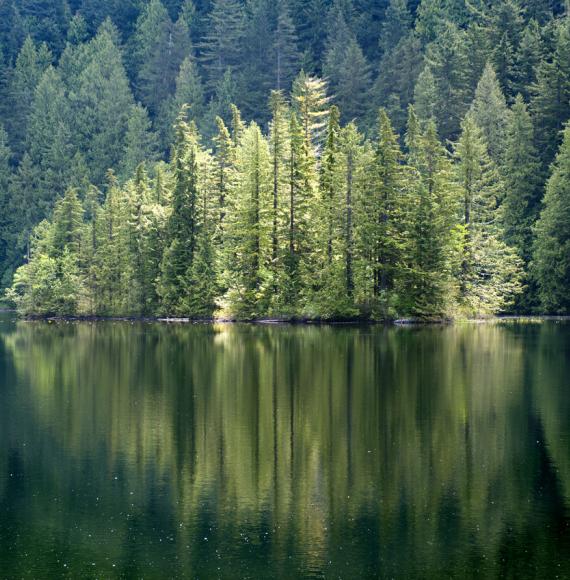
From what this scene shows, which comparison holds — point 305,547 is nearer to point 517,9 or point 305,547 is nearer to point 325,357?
point 325,357

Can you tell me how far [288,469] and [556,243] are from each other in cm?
5494

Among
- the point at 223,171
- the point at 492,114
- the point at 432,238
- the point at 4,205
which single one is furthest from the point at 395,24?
the point at 432,238

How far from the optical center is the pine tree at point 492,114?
290ft

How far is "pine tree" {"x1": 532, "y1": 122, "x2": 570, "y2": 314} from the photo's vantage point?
7362cm

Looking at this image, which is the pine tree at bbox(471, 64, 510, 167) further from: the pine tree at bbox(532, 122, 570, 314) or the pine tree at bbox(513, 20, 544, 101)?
the pine tree at bbox(532, 122, 570, 314)

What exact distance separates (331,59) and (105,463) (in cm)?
11962

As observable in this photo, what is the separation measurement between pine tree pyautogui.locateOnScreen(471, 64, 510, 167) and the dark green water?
158ft

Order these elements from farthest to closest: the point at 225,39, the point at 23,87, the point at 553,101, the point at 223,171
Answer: the point at 225,39 < the point at 23,87 < the point at 553,101 < the point at 223,171

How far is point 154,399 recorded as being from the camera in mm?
32312

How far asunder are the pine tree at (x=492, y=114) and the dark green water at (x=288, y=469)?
48.3 meters

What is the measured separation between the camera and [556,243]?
73750 millimetres

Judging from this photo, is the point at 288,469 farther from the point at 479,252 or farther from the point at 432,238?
the point at 479,252

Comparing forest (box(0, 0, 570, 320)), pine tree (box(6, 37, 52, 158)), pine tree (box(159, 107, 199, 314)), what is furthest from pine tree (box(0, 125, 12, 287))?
pine tree (box(159, 107, 199, 314))

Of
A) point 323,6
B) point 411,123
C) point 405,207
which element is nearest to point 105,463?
point 405,207
